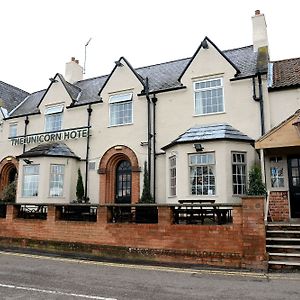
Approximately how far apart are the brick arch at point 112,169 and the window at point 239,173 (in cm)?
515

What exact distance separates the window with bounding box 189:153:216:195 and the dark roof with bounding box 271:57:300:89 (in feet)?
14.8

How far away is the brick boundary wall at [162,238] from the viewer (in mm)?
9109

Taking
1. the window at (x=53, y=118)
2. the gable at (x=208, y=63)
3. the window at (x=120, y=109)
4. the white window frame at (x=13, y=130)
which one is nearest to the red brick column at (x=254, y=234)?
the gable at (x=208, y=63)

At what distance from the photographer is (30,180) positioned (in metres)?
18.1

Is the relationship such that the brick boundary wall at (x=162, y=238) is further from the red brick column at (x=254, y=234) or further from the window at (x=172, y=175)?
the window at (x=172, y=175)

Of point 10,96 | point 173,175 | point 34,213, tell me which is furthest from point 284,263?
point 10,96

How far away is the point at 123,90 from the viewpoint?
18.2 m

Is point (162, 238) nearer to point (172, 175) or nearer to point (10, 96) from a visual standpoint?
point (172, 175)

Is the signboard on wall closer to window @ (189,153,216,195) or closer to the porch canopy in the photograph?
window @ (189,153,216,195)

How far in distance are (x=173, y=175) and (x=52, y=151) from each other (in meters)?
7.31

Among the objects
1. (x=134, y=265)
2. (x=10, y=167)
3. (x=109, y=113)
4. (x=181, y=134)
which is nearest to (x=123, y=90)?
(x=109, y=113)

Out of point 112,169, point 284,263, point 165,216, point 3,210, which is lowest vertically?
point 284,263

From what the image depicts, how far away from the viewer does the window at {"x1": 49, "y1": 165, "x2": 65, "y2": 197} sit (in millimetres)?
17737

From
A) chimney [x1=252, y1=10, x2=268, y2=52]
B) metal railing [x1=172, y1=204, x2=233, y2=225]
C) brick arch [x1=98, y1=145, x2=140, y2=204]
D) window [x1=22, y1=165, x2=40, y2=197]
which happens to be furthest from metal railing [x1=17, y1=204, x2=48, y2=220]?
chimney [x1=252, y1=10, x2=268, y2=52]
